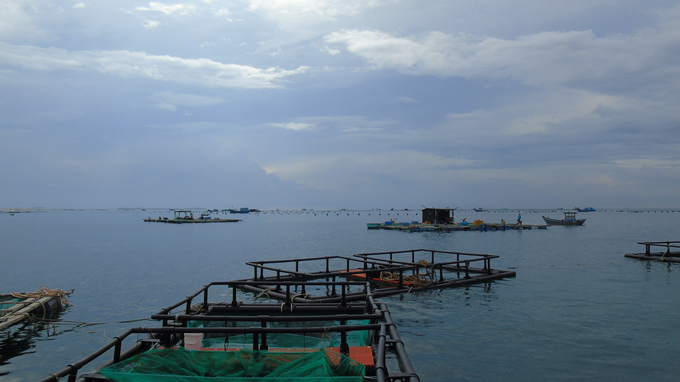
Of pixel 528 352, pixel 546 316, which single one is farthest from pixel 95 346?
pixel 546 316

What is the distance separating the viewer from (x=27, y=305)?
19.0m

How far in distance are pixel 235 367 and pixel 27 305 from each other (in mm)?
17841

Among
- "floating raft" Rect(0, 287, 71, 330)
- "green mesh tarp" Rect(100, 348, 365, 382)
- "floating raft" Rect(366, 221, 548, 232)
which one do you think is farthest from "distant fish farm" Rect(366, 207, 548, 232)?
"green mesh tarp" Rect(100, 348, 365, 382)

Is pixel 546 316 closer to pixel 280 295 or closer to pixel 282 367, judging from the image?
pixel 280 295

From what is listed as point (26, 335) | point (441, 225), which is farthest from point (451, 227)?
A: point (26, 335)

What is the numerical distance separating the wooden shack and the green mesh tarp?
86872 millimetres

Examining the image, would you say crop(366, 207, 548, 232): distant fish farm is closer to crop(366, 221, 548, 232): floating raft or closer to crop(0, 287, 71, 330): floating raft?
crop(366, 221, 548, 232): floating raft

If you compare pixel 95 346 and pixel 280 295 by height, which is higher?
pixel 280 295

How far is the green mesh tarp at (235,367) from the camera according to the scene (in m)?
6.09

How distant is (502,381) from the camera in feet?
38.8

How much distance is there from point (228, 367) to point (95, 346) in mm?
13527

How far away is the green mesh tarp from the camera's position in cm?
609

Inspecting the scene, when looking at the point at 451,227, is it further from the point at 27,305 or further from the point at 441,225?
the point at 27,305

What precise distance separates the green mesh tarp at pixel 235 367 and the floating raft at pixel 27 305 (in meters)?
12.8
